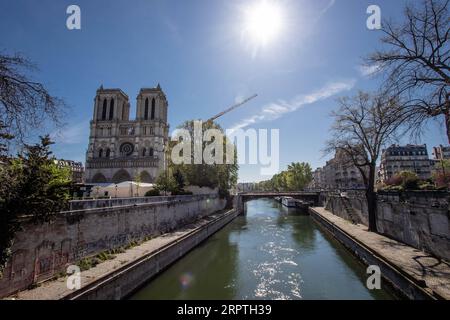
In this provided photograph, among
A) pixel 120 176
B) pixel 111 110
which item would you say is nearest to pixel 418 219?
pixel 120 176

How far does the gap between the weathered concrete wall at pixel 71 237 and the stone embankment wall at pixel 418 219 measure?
18032mm

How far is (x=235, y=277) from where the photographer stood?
46.4ft

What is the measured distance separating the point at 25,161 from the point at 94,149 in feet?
210

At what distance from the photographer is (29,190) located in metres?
8.35

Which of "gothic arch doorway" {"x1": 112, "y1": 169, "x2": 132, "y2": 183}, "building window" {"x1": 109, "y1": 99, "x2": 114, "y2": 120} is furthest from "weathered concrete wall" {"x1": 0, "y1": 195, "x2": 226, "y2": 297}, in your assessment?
"building window" {"x1": 109, "y1": 99, "x2": 114, "y2": 120}

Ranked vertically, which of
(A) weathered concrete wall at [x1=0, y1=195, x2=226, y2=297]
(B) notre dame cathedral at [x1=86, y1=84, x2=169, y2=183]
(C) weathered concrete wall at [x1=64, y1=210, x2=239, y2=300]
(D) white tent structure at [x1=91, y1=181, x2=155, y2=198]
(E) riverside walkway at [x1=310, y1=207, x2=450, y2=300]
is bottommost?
(C) weathered concrete wall at [x1=64, y1=210, x2=239, y2=300]

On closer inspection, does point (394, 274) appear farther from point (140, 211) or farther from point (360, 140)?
point (140, 211)

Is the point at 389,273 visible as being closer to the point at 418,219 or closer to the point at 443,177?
the point at 418,219

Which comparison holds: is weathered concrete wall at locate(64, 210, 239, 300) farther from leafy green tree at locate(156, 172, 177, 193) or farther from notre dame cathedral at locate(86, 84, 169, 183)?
notre dame cathedral at locate(86, 84, 169, 183)

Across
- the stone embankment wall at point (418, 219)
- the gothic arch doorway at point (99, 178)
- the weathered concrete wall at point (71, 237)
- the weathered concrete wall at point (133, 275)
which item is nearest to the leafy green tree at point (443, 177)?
the stone embankment wall at point (418, 219)

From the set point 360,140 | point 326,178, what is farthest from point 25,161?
point 326,178

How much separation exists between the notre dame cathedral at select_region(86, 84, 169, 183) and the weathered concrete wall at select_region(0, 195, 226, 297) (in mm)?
44360

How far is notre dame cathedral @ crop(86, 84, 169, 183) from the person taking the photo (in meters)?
61.3

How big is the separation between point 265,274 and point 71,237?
10.9 metres
